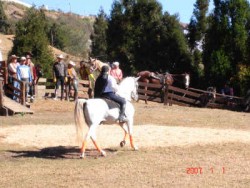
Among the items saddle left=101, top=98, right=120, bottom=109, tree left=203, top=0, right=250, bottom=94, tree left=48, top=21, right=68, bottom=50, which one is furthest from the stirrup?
tree left=48, top=21, right=68, bottom=50

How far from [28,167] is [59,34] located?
57757 millimetres

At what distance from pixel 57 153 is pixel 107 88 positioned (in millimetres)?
2017

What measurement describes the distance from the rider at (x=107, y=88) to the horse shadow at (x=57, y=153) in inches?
43.4

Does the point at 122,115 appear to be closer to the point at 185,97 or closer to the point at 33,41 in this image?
the point at 185,97

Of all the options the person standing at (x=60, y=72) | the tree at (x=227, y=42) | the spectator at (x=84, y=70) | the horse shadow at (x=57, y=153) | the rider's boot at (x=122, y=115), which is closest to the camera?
the horse shadow at (x=57, y=153)

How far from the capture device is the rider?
43.7 ft

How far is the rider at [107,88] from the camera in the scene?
13.3 metres

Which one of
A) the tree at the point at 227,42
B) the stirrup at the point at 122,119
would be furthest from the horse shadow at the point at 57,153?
the tree at the point at 227,42

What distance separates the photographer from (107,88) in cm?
1340

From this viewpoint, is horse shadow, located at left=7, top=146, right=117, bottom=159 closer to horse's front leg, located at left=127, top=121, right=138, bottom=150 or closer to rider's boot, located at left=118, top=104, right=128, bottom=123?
horse's front leg, located at left=127, top=121, right=138, bottom=150

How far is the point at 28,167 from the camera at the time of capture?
1174 cm

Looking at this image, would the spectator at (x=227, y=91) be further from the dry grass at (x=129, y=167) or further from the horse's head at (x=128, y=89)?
the horse's head at (x=128, y=89)
